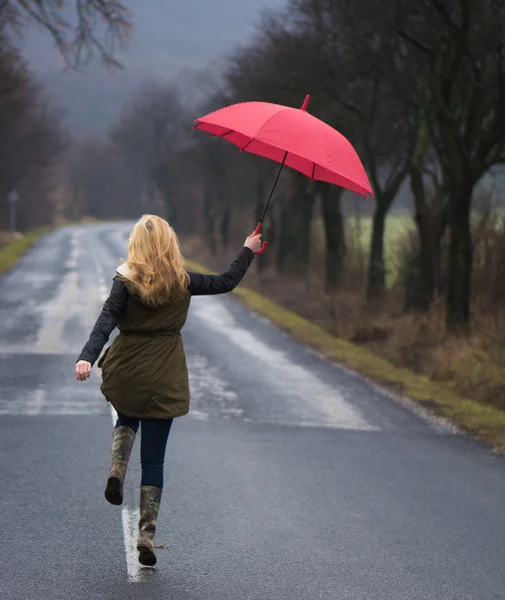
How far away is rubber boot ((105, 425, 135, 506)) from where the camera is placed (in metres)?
5.47

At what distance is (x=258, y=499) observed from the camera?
24.2ft

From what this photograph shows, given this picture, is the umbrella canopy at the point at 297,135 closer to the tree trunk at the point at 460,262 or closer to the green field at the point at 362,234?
the tree trunk at the point at 460,262

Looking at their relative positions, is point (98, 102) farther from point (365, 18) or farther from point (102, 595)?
point (102, 595)

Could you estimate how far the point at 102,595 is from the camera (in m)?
5.09

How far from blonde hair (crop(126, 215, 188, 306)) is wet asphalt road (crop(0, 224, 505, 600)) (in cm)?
149

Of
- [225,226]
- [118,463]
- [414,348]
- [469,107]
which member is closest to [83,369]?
[118,463]

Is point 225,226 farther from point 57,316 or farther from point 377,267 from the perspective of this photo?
point 57,316

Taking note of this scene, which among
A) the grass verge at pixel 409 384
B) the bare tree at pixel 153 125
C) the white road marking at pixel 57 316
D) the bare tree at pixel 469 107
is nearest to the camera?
the grass verge at pixel 409 384

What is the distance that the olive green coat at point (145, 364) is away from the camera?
5453mm

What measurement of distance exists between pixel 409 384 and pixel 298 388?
1.56m

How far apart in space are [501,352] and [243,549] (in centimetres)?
945

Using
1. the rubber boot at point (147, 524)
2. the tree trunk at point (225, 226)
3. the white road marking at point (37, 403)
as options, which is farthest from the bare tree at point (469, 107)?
the tree trunk at point (225, 226)

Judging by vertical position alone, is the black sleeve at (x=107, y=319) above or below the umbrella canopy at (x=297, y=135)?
below

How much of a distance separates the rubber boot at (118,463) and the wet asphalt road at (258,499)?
40cm
